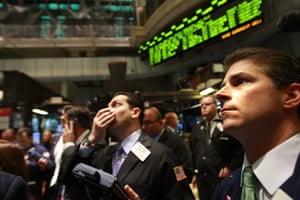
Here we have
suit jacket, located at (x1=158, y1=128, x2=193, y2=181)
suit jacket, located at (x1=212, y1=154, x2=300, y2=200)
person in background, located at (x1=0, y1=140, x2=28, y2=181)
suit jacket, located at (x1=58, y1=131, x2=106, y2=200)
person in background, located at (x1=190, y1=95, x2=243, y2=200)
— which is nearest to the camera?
suit jacket, located at (x1=212, y1=154, x2=300, y2=200)

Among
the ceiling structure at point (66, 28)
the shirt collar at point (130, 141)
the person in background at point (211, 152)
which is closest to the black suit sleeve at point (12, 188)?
the shirt collar at point (130, 141)

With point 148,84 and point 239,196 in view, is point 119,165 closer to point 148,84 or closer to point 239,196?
point 239,196

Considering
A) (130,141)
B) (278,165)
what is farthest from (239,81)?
(130,141)

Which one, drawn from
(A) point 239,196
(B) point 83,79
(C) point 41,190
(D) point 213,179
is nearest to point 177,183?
(A) point 239,196

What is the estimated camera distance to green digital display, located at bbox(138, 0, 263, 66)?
4.79m

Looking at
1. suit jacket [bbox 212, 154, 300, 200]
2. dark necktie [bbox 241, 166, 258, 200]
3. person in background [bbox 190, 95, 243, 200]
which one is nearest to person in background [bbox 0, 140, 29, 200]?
suit jacket [bbox 212, 154, 300, 200]

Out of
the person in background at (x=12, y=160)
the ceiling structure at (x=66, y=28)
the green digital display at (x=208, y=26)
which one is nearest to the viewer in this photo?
the person in background at (x=12, y=160)

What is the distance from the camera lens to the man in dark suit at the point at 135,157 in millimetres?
1592

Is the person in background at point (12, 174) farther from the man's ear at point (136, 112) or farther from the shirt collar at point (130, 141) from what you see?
A: the man's ear at point (136, 112)

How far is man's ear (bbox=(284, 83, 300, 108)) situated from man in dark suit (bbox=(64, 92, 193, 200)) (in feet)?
2.93

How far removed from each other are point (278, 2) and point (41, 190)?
495cm

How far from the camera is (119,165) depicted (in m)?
1.76

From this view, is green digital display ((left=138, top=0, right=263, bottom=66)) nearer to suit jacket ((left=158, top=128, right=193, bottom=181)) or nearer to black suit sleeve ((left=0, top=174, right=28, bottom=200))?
suit jacket ((left=158, top=128, right=193, bottom=181))

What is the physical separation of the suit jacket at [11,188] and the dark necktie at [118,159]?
21.2 inches
